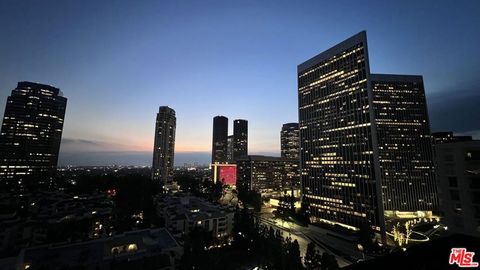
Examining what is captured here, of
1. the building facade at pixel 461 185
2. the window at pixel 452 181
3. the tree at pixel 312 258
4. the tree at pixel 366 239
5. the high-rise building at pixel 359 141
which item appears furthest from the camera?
the high-rise building at pixel 359 141

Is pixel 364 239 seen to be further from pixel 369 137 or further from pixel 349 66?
pixel 349 66

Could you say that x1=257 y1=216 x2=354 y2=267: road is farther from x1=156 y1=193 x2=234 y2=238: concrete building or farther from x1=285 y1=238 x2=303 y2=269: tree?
x1=156 y1=193 x2=234 y2=238: concrete building

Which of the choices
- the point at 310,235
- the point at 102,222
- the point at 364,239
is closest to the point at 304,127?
the point at 310,235

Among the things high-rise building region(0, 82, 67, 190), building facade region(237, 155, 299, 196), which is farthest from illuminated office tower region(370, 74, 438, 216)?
high-rise building region(0, 82, 67, 190)

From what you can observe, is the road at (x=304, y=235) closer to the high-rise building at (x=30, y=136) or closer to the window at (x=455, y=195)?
the window at (x=455, y=195)

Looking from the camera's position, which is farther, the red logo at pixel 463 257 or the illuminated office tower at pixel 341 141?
the illuminated office tower at pixel 341 141

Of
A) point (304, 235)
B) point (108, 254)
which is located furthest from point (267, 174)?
point (108, 254)

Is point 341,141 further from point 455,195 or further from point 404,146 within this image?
point 404,146

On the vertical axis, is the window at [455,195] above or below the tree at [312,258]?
above

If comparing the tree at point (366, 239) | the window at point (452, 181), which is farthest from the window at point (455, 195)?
the tree at point (366, 239)
